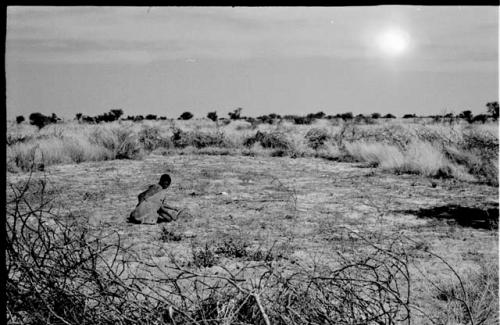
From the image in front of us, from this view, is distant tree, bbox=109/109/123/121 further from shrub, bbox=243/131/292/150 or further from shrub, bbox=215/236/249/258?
shrub, bbox=215/236/249/258

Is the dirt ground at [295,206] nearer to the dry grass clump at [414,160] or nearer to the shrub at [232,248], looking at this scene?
the shrub at [232,248]

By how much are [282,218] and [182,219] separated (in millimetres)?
1620

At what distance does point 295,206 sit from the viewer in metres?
5.82

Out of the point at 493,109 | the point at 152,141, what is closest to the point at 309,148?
the point at 152,141

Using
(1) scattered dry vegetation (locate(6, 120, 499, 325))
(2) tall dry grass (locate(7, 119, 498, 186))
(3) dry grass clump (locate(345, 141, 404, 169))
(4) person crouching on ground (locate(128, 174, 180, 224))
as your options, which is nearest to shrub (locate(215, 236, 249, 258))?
(1) scattered dry vegetation (locate(6, 120, 499, 325))

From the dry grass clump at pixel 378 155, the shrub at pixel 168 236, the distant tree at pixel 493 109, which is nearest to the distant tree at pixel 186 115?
the distant tree at pixel 493 109

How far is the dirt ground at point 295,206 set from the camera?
236 inches

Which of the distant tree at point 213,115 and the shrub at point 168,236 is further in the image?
the distant tree at point 213,115

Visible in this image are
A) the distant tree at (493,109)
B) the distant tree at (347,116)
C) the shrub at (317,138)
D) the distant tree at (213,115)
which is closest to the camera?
the shrub at (317,138)

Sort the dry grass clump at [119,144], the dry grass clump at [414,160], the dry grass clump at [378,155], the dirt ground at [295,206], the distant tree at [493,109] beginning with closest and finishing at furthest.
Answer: the dirt ground at [295,206]
the dry grass clump at [414,160]
the dry grass clump at [378,155]
the dry grass clump at [119,144]
the distant tree at [493,109]

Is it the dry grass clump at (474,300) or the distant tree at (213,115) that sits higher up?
the distant tree at (213,115)

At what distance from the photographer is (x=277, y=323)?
2.53 metres

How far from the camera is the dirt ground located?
19.7 ft

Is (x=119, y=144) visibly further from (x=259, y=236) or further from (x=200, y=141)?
(x=259, y=236)
